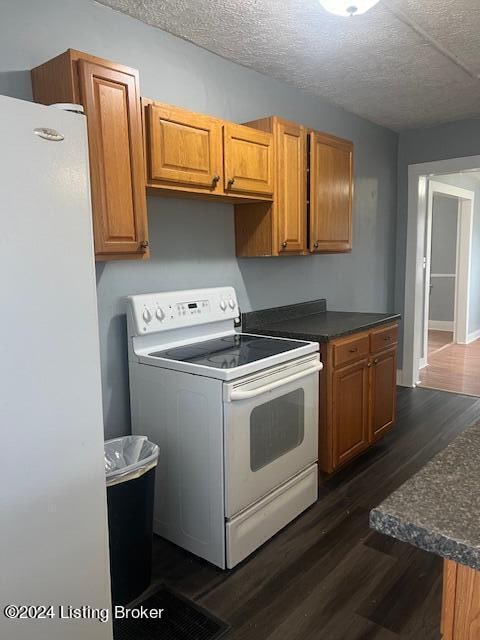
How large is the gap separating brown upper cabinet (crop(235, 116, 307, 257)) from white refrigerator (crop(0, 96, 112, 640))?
149cm

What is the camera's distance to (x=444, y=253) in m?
7.32

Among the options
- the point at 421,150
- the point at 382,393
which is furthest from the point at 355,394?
the point at 421,150

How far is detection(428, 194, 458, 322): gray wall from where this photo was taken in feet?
23.7

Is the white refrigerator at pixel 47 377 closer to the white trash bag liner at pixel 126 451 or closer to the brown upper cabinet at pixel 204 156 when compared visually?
the white trash bag liner at pixel 126 451

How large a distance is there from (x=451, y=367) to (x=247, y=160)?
4.05 m

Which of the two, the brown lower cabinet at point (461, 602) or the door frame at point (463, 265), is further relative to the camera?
the door frame at point (463, 265)

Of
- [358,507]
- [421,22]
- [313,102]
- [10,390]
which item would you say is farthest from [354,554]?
[313,102]

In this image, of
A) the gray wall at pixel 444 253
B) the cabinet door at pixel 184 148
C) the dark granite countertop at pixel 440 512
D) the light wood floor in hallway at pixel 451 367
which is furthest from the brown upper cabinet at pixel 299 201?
the gray wall at pixel 444 253

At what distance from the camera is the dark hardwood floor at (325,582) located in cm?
174

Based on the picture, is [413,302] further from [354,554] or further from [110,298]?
[110,298]

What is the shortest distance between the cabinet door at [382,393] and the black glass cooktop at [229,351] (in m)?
0.88

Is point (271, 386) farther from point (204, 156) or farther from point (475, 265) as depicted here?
point (475, 265)

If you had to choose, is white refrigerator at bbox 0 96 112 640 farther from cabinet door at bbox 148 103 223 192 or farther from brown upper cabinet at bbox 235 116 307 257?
brown upper cabinet at bbox 235 116 307 257

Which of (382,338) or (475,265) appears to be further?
(475,265)
